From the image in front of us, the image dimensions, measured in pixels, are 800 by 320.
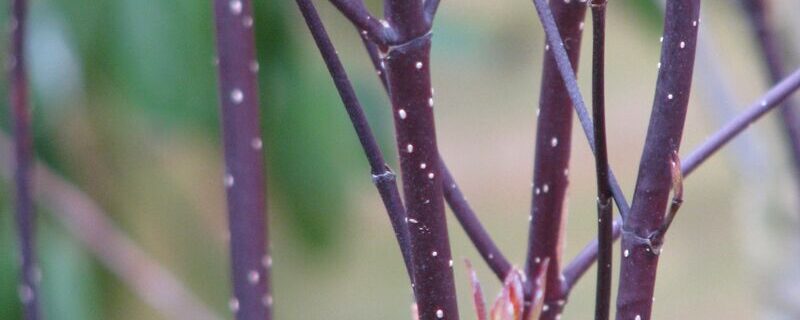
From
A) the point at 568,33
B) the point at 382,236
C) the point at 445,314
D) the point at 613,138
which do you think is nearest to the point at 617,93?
the point at 613,138

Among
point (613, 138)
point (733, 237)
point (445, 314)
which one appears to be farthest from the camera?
point (733, 237)

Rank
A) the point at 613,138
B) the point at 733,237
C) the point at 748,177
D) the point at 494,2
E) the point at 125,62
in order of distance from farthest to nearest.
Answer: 1. the point at 733,237
2. the point at 613,138
3. the point at 494,2
4. the point at 125,62
5. the point at 748,177

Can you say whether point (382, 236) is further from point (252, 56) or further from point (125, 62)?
point (252, 56)

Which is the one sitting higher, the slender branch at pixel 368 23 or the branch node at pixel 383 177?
the slender branch at pixel 368 23

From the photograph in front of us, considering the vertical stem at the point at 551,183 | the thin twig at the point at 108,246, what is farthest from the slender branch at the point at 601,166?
the thin twig at the point at 108,246

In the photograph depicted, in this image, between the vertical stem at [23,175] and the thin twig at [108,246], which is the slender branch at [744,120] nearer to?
the vertical stem at [23,175]

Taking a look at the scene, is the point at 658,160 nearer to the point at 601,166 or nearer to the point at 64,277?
the point at 601,166

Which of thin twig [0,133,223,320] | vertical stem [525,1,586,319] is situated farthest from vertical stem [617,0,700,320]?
thin twig [0,133,223,320]
